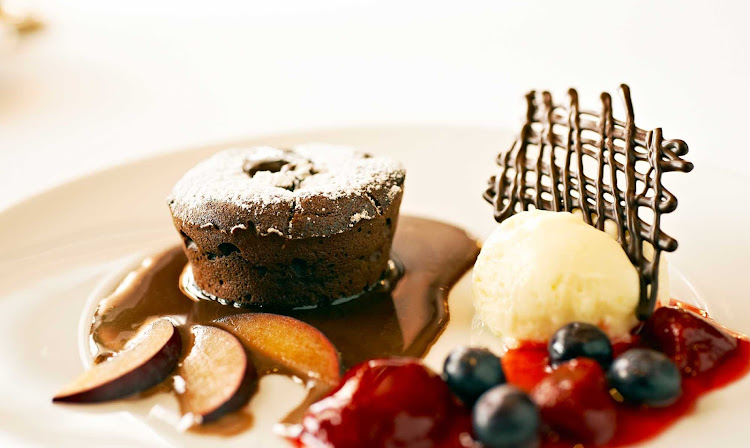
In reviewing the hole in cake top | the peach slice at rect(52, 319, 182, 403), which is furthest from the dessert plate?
the hole in cake top

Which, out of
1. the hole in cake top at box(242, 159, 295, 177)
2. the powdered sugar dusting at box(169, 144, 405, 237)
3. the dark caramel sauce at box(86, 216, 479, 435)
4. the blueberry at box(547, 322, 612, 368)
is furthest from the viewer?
the hole in cake top at box(242, 159, 295, 177)

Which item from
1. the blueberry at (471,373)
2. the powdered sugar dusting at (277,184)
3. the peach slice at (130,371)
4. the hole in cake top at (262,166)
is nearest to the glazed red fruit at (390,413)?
the blueberry at (471,373)

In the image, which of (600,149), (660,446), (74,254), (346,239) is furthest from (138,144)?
(660,446)

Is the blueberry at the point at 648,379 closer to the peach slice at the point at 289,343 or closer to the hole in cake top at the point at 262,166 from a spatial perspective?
the peach slice at the point at 289,343

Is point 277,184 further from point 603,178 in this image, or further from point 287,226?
point 603,178

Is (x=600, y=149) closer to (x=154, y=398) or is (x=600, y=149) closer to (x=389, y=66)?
(x=154, y=398)

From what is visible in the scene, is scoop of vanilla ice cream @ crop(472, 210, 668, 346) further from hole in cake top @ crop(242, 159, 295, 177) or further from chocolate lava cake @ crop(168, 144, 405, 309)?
hole in cake top @ crop(242, 159, 295, 177)

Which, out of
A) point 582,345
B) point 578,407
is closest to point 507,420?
point 578,407
